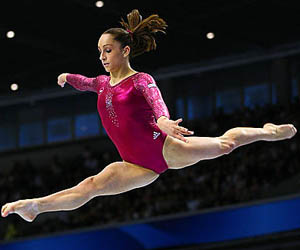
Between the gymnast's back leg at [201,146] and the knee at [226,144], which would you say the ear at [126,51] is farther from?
the knee at [226,144]

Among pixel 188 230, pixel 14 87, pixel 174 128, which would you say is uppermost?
pixel 14 87

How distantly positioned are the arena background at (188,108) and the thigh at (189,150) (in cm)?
487

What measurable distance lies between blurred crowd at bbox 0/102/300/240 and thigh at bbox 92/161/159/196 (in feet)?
21.9

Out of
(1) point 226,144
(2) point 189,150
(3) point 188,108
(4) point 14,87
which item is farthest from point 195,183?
(2) point 189,150

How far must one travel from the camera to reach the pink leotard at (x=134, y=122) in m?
5.36

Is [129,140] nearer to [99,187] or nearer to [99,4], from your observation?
[99,187]

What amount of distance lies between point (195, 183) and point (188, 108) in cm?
366

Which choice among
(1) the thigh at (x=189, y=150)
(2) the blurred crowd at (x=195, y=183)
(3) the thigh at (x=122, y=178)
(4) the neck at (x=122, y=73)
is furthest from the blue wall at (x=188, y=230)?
(4) the neck at (x=122, y=73)

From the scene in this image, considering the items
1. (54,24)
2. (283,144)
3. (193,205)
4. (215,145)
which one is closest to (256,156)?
(283,144)

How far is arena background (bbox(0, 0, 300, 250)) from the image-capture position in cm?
1078

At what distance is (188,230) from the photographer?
463 inches

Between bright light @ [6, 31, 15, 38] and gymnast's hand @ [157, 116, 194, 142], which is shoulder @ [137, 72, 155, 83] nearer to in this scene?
gymnast's hand @ [157, 116, 194, 142]

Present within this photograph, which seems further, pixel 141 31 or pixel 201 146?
pixel 141 31

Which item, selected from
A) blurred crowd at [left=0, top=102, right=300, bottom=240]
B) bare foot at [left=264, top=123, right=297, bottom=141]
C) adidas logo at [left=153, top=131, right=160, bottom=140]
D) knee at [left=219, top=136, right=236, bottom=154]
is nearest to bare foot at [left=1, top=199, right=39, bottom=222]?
adidas logo at [left=153, top=131, right=160, bottom=140]
